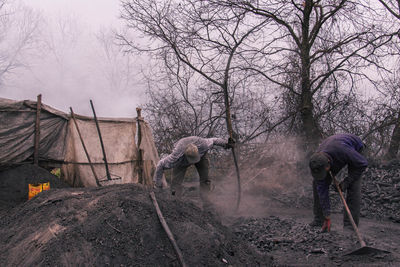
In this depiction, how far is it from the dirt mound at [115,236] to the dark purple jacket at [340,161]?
123 centimetres

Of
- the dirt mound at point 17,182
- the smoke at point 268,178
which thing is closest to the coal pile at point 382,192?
the smoke at point 268,178

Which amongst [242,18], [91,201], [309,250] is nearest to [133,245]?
[91,201]

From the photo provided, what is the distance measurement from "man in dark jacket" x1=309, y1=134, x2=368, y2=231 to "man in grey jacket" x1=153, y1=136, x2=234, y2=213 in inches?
75.7

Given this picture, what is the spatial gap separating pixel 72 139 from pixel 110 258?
5.69 metres

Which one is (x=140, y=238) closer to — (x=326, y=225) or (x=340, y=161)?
(x=326, y=225)

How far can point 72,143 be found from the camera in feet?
25.7

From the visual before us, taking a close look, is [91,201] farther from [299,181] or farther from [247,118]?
[247,118]

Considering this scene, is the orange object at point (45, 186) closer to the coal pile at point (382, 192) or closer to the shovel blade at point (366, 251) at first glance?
the shovel blade at point (366, 251)

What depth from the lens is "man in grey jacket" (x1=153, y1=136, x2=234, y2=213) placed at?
209 inches

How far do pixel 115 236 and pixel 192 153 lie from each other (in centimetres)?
242

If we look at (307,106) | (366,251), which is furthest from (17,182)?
(307,106)

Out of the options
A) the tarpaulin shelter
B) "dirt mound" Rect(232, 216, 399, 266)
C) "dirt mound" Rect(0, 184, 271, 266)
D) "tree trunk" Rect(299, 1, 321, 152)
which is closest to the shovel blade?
"dirt mound" Rect(232, 216, 399, 266)

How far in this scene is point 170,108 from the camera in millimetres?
10062

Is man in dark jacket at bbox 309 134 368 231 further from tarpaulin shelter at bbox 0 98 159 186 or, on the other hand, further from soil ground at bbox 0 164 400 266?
tarpaulin shelter at bbox 0 98 159 186
